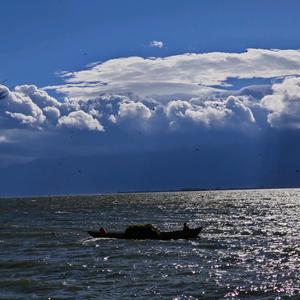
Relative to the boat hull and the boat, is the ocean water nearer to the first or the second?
the boat hull

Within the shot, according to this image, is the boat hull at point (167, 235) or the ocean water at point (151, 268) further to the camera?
the boat hull at point (167, 235)

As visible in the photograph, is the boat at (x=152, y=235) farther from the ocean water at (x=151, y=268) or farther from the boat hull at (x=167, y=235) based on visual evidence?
the ocean water at (x=151, y=268)

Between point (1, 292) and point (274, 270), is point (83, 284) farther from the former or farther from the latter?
point (274, 270)

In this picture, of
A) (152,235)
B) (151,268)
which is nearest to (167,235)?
(152,235)

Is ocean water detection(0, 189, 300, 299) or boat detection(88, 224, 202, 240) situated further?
boat detection(88, 224, 202, 240)

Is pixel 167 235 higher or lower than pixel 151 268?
lower

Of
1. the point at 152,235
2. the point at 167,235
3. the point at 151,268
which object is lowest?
the point at 167,235

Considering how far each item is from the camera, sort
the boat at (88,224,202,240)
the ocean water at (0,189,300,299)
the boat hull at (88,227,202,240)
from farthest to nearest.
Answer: the boat hull at (88,227,202,240) < the boat at (88,224,202,240) < the ocean water at (0,189,300,299)

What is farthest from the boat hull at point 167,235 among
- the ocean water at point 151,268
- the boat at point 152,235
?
the ocean water at point 151,268

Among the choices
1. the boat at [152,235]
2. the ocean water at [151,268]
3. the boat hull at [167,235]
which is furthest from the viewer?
the boat hull at [167,235]

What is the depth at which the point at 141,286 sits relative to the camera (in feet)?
111

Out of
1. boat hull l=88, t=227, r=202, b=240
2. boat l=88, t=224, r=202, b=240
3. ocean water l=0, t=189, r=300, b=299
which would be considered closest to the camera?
ocean water l=0, t=189, r=300, b=299

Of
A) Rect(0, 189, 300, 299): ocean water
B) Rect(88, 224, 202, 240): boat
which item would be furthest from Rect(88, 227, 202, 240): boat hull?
Rect(0, 189, 300, 299): ocean water

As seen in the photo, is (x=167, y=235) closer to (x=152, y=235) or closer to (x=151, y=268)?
(x=152, y=235)
